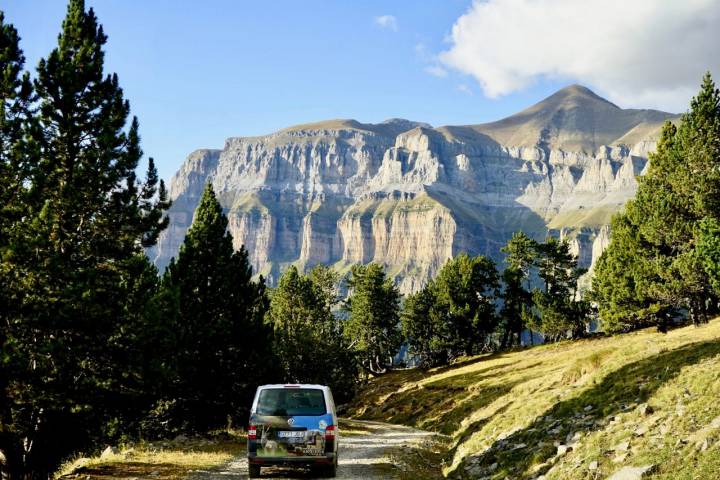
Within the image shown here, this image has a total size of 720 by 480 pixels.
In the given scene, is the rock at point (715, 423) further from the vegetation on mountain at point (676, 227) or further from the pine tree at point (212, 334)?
the vegetation on mountain at point (676, 227)

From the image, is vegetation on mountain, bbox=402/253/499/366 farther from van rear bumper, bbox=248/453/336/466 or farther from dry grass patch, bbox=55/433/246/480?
van rear bumper, bbox=248/453/336/466

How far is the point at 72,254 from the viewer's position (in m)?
20.3

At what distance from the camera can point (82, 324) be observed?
18453mm

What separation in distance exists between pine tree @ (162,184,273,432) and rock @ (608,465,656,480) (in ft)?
75.5

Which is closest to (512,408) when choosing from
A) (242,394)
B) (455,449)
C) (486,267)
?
(455,449)

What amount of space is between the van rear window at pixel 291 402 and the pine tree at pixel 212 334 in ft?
50.6

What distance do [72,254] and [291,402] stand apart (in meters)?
10.4

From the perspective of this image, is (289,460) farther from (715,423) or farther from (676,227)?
(676,227)

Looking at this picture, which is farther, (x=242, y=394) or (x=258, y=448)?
(x=242, y=394)

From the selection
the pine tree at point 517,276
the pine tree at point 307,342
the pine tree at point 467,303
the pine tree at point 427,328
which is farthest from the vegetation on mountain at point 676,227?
the pine tree at point 517,276

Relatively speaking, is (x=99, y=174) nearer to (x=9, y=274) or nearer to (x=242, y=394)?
(x=9, y=274)

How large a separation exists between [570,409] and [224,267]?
66.8ft

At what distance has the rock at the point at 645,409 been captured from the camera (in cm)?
1580

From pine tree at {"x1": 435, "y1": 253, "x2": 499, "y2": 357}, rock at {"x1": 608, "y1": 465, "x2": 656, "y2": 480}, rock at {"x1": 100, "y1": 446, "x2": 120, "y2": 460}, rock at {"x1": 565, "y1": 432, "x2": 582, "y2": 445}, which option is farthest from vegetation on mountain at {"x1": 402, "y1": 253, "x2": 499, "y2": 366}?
rock at {"x1": 608, "y1": 465, "x2": 656, "y2": 480}
